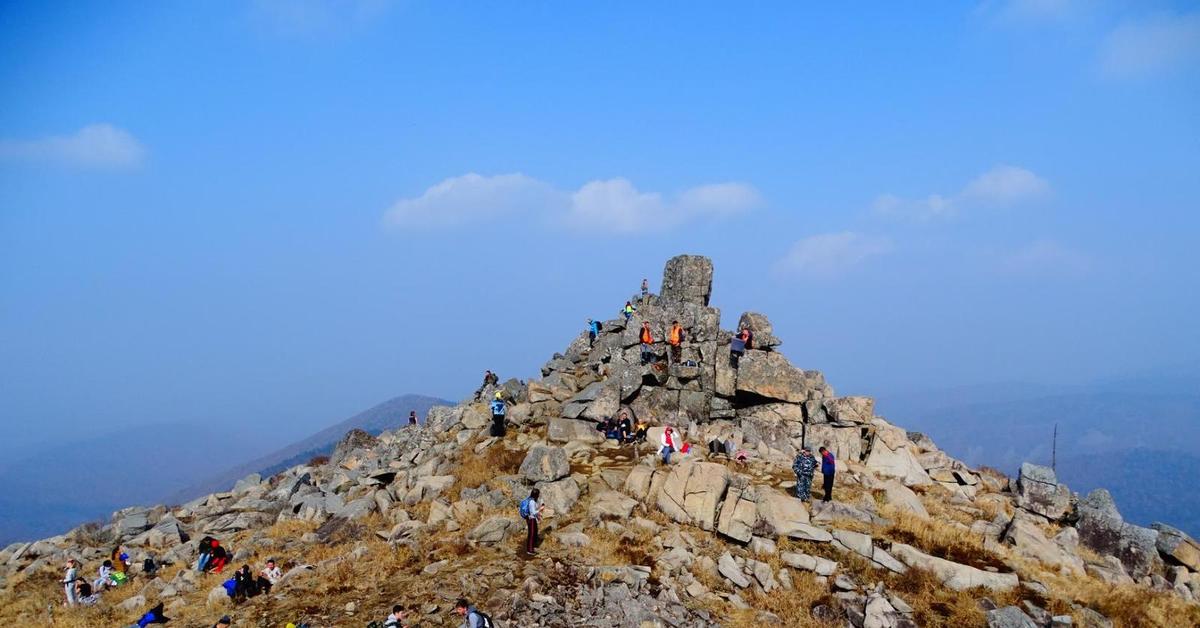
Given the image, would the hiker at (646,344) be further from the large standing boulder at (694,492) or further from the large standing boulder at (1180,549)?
the large standing boulder at (1180,549)

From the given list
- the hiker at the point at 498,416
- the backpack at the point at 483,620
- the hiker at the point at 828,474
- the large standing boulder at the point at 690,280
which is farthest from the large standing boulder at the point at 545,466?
the large standing boulder at the point at 690,280

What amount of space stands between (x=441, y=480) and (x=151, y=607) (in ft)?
36.4

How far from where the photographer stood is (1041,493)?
2877 cm

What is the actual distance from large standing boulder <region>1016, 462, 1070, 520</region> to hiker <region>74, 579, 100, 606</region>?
39.5 m

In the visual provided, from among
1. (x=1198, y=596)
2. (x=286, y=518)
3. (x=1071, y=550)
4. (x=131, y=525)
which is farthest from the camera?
(x=131, y=525)

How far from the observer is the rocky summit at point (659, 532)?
60.9 ft

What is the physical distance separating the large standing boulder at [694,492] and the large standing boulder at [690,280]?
19.3m

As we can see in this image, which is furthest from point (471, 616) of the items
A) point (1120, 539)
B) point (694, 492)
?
point (1120, 539)

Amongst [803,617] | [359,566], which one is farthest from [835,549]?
[359,566]

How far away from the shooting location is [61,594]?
25078mm

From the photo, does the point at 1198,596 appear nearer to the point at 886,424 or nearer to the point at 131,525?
the point at 886,424

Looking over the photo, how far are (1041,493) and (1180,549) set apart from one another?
196 inches

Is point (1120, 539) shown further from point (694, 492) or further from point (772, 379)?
point (694, 492)

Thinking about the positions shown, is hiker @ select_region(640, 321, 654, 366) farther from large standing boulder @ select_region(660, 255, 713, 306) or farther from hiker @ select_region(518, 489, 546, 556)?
hiker @ select_region(518, 489, 546, 556)
